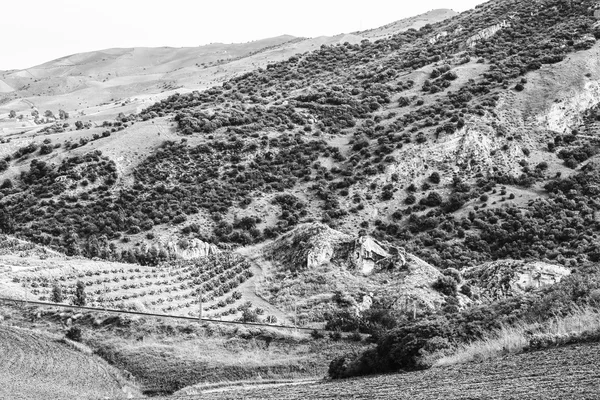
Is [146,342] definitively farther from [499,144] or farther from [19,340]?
[499,144]

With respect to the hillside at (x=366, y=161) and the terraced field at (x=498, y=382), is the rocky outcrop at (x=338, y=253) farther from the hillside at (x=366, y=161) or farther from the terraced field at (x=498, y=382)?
the terraced field at (x=498, y=382)

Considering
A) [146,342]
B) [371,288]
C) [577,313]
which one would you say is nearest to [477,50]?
[371,288]

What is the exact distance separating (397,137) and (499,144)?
1071cm

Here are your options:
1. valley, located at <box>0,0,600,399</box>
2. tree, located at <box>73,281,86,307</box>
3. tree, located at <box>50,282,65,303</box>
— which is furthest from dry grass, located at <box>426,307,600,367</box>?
tree, located at <box>50,282,65,303</box>

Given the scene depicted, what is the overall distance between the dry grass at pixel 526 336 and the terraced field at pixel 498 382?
643 mm

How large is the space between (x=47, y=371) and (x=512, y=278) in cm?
2685

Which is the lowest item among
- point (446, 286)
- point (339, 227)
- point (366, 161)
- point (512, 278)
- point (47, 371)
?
point (339, 227)

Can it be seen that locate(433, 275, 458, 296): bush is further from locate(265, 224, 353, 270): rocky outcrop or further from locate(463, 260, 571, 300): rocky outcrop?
locate(265, 224, 353, 270): rocky outcrop

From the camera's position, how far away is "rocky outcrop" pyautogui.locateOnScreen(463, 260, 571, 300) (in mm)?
37312

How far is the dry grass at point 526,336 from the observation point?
12.9 m

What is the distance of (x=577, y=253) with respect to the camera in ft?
157

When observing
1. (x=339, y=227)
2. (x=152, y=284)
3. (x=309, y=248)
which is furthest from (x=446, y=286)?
(x=339, y=227)

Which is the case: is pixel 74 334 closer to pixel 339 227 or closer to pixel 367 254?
pixel 367 254

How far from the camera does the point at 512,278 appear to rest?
3791cm
